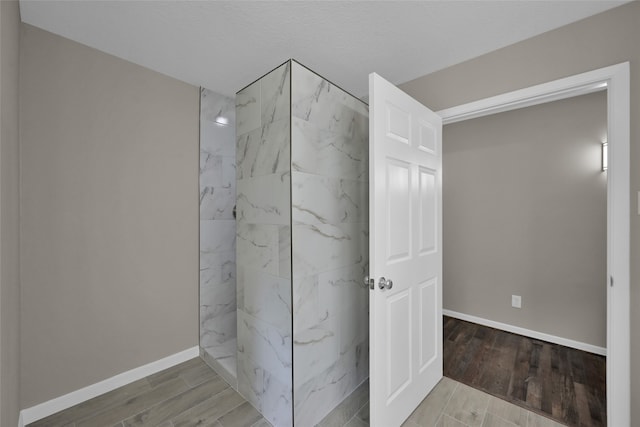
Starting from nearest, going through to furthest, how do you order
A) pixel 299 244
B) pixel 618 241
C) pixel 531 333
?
pixel 618 241
pixel 299 244
pixel 531 333

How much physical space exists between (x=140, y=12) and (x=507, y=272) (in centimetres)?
388

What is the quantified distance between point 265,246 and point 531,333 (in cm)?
294

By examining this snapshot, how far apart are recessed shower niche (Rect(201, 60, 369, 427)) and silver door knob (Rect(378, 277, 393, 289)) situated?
0.44 meters

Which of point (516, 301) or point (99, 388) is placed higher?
point (516, 301)

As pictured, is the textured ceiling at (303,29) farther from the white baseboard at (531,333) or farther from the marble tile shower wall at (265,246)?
the white baseboard at (531,333)

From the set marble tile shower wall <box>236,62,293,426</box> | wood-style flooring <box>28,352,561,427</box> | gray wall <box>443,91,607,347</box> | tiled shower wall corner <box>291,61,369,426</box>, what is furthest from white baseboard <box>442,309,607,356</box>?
marble tile shower wall <box>236,62,293,426</box>

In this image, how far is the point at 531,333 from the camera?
9.63 ft

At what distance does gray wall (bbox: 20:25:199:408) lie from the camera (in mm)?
1801

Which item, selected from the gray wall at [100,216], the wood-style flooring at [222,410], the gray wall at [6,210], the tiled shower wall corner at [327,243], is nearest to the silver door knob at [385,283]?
the tiled shower wall corner at [327,243]

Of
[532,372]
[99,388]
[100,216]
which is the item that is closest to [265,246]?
[100,216]

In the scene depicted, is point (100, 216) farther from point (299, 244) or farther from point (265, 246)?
point (299, 244)

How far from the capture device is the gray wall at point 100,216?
5.91 feet

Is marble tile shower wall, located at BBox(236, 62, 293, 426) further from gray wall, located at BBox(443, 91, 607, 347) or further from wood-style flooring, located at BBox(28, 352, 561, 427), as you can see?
gray wall, located at BBox(443, 91, 607, 347)
